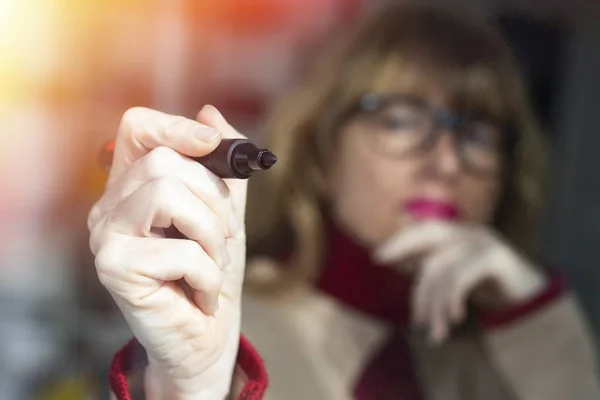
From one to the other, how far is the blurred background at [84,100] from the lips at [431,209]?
0.63ft

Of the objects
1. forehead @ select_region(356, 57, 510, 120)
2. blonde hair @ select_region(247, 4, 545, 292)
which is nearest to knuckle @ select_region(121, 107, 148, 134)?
blonde hair @ select_region(247, 4, 545, 292)

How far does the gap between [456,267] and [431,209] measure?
0.07m

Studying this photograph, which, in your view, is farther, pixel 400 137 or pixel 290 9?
pixel 290 9

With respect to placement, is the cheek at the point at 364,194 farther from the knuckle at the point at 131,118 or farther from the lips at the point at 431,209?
the knuckle at the point at 131,118

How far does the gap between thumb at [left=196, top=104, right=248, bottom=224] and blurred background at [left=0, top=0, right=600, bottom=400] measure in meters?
0.02

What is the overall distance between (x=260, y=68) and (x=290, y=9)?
8cm

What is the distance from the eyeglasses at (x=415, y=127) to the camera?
2.38ft

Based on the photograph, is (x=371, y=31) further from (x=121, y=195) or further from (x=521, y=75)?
(x=121, y=195)

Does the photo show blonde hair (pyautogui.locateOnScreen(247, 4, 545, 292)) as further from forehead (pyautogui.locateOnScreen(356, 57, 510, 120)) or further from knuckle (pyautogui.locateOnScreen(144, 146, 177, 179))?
knuckle (pyautogui.locateOnScreen(144, 146, 177, 179))

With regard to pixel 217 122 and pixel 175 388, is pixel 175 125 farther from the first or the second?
pixel 175 388

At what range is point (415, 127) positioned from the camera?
73 cm

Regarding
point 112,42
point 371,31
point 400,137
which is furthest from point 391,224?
point 112,42

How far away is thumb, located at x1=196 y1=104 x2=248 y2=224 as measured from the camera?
40cm

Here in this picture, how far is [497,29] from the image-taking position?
759 mm
